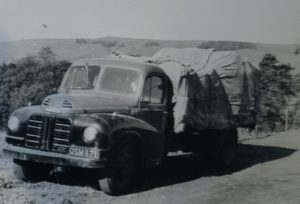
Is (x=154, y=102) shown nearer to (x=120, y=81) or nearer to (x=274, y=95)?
(x=120, y=81)

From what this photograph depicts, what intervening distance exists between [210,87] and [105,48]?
6308 mm

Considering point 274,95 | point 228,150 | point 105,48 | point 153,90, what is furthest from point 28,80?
point 153,90

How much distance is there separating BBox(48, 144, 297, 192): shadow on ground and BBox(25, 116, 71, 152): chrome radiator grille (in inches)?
28.1

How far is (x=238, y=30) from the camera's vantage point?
9.41m

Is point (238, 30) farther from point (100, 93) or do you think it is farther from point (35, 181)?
point (35, 181)

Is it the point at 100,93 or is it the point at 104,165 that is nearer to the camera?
the point at 104,165

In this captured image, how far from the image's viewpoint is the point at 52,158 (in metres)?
6.54

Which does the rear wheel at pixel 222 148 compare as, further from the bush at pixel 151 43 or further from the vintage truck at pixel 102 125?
the bush at pixel 151 43

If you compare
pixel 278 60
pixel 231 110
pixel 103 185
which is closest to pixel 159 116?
pixel 103 185

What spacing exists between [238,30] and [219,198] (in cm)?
361

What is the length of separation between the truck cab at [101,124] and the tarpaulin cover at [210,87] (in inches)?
12.5

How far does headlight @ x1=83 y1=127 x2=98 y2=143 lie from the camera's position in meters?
6.41

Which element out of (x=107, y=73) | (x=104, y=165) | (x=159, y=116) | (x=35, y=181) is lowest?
(x=35, y=181)

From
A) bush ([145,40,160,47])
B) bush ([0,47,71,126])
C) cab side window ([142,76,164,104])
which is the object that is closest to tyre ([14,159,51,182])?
cab side window ([142,76,164,104])
